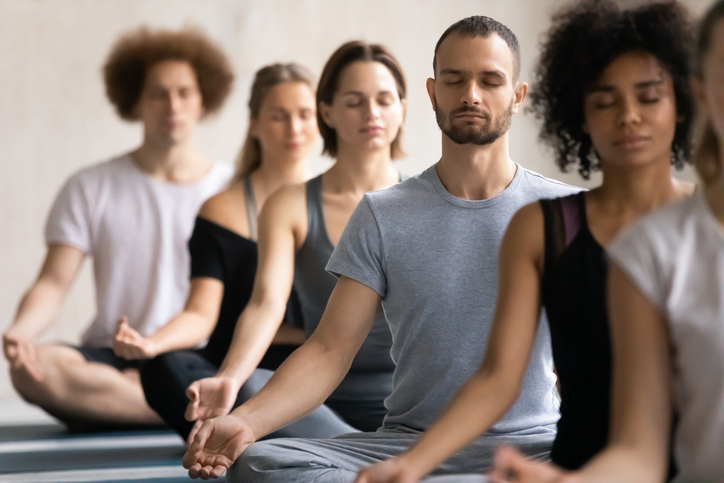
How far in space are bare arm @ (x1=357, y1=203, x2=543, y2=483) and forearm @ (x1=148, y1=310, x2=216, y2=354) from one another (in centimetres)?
133

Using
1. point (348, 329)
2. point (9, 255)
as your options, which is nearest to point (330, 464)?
point (348, 329)

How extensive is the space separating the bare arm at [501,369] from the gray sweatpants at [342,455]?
37 centimetres

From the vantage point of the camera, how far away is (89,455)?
246cm

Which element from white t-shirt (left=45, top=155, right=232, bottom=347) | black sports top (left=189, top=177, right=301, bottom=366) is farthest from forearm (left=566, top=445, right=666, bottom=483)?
white t-shirt (left=45, top=155, right=232, bottom=347)

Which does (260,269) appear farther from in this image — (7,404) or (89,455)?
(7,404)

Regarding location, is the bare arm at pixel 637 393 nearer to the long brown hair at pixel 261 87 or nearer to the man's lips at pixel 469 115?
the man's lips at pixel 469 115

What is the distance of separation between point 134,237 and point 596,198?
89.6 inches

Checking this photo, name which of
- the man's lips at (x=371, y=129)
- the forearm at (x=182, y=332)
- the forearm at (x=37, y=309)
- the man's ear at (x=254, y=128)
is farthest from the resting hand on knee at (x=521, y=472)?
the forearm at (x=37, y=309)

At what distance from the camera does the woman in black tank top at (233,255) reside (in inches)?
88.2

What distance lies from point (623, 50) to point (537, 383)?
1.97ft

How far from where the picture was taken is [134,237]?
3186 millimetres

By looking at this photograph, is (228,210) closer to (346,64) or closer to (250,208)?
(250,208)

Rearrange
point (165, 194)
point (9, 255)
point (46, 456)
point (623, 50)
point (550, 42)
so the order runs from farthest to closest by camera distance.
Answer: point (9, 255), point (165, 194), point (46, 456), point (550, 42), point (623, 50)

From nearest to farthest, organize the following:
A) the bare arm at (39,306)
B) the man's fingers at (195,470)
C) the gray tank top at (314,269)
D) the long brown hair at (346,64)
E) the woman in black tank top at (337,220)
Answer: the man's fingers at (195,470) < the woman in black tank top at (337,220) < the gray tank top at (314,269) < the long brown hair at (346,64) < the bare arm at (39,306)
